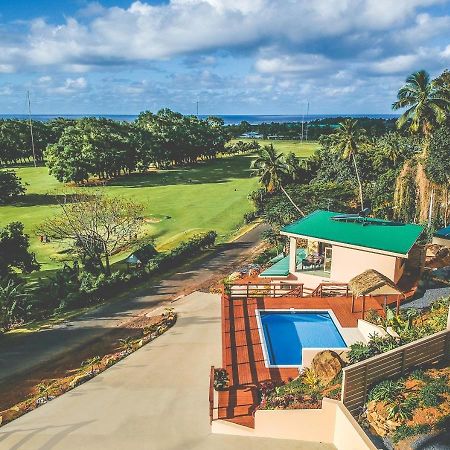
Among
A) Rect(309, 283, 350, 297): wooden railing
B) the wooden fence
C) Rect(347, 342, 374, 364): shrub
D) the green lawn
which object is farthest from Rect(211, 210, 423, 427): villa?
the green lawn

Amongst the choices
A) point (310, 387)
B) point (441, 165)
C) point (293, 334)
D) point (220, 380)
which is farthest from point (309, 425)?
point (441, 165)

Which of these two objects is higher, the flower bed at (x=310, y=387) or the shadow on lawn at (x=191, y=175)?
the shadow on lawn at (x=191, y=175)

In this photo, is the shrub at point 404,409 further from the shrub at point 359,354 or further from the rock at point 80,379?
the rock at point 80,379

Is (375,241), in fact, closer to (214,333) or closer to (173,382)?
(214,333)

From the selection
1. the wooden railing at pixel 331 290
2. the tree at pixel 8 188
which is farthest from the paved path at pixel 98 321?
the tree at pixel 8 188

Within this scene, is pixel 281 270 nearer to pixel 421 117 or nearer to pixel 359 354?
pixel 359 354

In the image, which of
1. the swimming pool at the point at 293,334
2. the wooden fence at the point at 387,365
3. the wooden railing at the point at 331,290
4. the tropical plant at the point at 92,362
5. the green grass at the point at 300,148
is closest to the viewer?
the wooden fence at the point at 387,365

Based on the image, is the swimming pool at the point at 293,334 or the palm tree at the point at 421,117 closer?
the swimming pool at the point at 293,334

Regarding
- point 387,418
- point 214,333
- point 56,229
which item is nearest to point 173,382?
point 214,333
